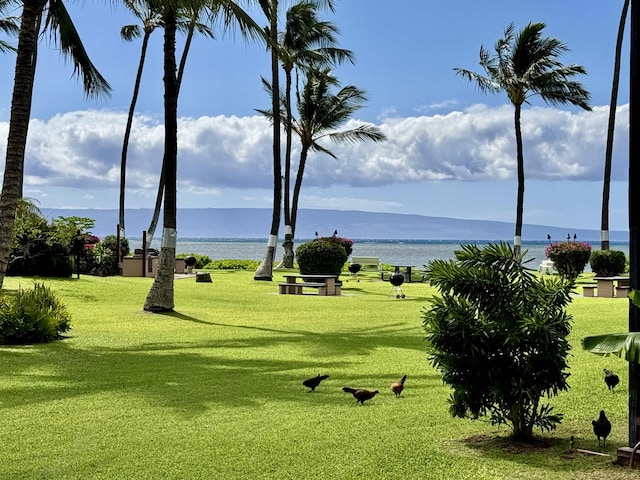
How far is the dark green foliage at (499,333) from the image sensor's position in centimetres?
544

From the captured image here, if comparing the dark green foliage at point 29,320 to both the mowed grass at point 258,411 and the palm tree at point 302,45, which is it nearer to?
the mowed grass at point 258,411

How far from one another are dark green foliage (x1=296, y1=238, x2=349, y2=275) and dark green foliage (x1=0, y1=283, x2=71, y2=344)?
11.8 meters

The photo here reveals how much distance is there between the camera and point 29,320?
464 inches

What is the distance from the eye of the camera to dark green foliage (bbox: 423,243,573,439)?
544cm

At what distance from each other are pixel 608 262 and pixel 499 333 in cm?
2160

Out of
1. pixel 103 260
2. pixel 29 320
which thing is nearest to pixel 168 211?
pixel 29 320

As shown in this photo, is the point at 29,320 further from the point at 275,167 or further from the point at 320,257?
the point at 275,167

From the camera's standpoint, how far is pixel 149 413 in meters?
7.10

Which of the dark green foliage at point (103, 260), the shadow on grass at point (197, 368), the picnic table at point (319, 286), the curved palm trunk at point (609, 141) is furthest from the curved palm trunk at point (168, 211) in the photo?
the curved palm trunk at point (609, 141)

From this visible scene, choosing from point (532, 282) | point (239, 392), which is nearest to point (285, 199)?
point (239, 392)

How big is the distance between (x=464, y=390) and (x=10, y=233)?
844cm

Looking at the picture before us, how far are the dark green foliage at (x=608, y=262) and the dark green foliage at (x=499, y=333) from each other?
2114 cm

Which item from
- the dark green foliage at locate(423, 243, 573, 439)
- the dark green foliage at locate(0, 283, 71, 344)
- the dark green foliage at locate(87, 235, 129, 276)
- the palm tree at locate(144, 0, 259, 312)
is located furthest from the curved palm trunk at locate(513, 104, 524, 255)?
the dark green foliage at locate(423, 243, 573, 439)

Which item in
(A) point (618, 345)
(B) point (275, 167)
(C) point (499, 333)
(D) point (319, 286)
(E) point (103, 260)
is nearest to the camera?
(A) point (618, 345)
